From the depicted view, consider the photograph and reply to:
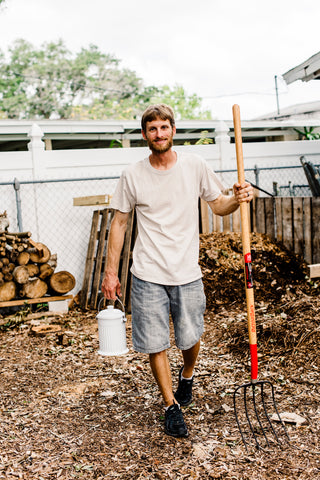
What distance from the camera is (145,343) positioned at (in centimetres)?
334

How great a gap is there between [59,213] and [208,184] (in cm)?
482

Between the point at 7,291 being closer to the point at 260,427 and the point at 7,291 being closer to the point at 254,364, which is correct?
the point at 254,364

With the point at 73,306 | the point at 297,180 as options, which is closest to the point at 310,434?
the point at 73,306

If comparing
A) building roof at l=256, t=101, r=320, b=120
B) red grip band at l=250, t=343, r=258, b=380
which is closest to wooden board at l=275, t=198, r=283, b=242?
red grip band at l=250, t=343, r=258, b=380

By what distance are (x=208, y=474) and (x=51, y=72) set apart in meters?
35.7

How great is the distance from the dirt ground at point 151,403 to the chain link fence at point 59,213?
4.55 feet

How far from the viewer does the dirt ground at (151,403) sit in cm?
301

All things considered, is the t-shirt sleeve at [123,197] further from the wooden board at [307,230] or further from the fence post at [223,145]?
the fence post at [223,145]

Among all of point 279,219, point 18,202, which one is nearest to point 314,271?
point 279,219

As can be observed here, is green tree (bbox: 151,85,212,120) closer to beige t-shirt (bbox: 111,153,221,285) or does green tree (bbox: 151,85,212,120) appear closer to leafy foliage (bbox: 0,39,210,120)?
leafy foliage (bbox: 0,39,210,120)

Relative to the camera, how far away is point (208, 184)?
11.4ft

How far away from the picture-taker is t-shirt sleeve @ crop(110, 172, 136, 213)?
336 cm

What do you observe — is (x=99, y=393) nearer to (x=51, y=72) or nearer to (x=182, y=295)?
(x=182, y=295)

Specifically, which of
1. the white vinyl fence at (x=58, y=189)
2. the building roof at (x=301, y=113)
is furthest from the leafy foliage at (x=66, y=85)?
the white vinyl fence at (x=58, y=189)
